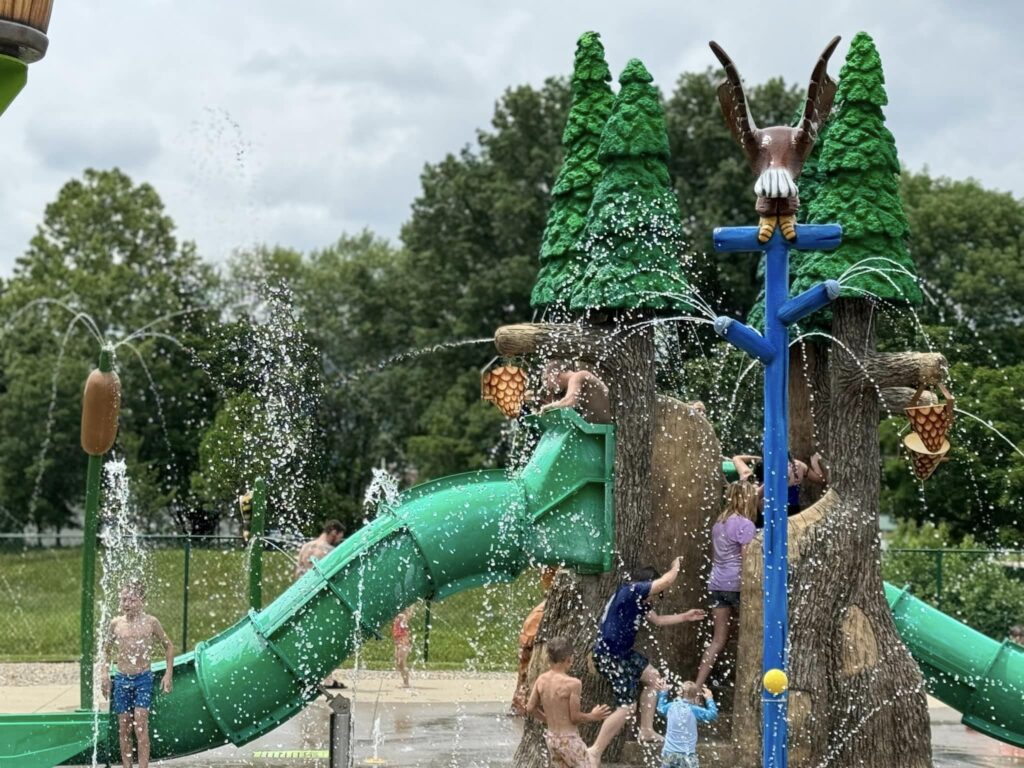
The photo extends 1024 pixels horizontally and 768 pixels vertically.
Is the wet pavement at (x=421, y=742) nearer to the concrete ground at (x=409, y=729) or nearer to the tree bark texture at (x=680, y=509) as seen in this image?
the concrete ground at (x=409, y=729)

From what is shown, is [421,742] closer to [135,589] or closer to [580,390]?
[135,589]

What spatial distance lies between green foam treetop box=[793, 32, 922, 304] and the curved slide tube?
101 inches

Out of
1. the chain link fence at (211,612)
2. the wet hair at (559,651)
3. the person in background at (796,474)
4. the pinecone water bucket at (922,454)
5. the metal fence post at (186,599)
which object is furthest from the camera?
the chain link fence at (211,612)

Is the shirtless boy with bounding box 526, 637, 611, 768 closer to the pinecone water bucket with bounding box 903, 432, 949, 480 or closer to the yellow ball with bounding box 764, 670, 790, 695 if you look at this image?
the yellow ball with bounding box 764, 670, 790, 695

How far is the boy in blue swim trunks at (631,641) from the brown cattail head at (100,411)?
3.97 metres

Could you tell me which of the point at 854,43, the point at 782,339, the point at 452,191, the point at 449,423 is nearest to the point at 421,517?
the point at 782,339

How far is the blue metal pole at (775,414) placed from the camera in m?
8.23

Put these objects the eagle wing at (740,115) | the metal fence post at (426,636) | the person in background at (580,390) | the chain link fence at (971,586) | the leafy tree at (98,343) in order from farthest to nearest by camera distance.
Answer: the leafy tree at (98,343)
the chain link fence at (971,586)
the metal fence post at (426,636)
the person in background at (580,390)
the eagle wing at (740,115)

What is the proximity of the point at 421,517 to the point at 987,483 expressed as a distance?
43.6 ft

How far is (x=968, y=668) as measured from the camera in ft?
36.1

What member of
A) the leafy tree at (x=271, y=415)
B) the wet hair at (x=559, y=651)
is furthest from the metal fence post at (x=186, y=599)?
the wet hair at (x=559, y=651)

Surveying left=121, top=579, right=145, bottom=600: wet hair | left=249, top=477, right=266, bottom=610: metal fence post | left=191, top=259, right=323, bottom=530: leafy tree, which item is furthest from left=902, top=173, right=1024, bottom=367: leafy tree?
left=121, top=579, right=145, bottom=600: wet hair

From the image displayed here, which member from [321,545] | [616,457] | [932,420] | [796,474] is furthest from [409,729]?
[932,420]

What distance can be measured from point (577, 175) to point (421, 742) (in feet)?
16.7
